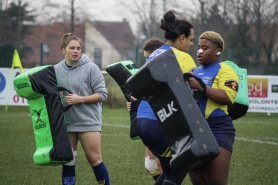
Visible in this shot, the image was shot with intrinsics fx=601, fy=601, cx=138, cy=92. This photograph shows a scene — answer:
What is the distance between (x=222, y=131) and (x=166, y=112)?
0.63m

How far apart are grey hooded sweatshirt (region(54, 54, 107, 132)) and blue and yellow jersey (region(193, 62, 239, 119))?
1.91 meters

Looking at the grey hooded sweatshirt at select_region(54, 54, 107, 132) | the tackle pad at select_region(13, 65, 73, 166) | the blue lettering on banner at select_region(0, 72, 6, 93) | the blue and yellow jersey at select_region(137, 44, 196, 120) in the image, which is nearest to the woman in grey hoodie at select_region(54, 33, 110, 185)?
the grey hooded sweatshirt at select_region(54, 54, 107, 132)

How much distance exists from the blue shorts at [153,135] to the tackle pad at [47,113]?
141 cm

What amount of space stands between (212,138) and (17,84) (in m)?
2.69

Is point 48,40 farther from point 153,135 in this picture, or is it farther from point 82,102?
point 153,135

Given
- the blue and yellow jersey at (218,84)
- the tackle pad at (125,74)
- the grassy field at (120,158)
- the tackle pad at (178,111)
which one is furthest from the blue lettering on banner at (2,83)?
the tackle pad at (178,111)

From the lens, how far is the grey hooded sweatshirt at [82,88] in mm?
6625

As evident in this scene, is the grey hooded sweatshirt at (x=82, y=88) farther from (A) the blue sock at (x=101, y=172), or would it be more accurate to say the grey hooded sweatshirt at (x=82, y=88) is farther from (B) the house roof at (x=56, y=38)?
(B) the house roof at (x=56, y=38)

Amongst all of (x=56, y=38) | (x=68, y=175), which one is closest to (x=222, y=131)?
(x=68, y=175)

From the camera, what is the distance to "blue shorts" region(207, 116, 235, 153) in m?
4.98

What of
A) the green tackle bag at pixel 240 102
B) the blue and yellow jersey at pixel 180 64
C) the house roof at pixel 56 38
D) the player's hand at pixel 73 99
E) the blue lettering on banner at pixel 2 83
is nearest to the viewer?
the blue and yellow jersey at pixel 180 64

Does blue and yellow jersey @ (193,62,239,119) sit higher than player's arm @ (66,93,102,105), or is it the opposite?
blue and yellow jersey @ (193,62,239,119)

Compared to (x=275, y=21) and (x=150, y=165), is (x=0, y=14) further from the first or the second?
(x=150, y=165)

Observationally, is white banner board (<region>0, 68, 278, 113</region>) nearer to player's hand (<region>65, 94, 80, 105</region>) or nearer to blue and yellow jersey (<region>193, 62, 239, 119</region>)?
player's hand (<region>65, 94, 80, 105</region>)
